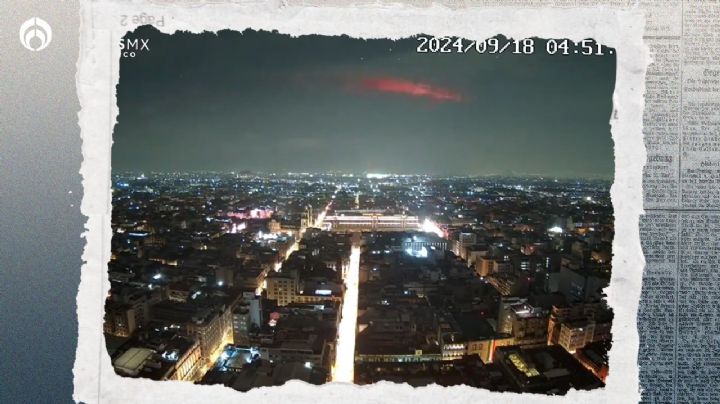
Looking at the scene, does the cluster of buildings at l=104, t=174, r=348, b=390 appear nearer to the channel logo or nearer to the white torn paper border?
the white torn paper border

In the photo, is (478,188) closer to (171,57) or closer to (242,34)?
(242,34)

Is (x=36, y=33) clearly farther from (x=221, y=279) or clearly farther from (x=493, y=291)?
(x=493, y=291)

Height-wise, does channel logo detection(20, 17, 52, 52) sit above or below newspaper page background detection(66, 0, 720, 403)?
above

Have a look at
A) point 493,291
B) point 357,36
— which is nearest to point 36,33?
point 357,36

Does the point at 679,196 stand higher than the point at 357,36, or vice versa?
→ the point at 357,36

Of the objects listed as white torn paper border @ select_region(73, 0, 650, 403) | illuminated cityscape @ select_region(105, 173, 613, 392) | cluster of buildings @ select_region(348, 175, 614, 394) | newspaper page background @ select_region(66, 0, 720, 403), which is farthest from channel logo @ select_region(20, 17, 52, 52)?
cluster of buildings @ select_region(348, 175, 614, 394)

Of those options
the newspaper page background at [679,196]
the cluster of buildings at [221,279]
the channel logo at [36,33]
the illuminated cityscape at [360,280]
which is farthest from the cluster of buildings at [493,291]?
the channel logo at [36,33]
